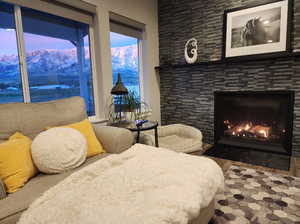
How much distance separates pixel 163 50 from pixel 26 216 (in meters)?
3.18

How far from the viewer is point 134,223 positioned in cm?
82

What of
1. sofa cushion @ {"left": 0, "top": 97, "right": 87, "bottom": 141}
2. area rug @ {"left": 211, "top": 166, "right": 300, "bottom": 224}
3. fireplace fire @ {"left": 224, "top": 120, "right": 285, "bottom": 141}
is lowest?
area rug @ {"left": 211, "top": 166, "right": 300, "bottom": 224}

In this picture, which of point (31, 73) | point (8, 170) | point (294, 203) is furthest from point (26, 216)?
point (294, 203)

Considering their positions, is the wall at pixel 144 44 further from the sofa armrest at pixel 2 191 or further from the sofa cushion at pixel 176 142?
the sofa armrest at pixel 2 191

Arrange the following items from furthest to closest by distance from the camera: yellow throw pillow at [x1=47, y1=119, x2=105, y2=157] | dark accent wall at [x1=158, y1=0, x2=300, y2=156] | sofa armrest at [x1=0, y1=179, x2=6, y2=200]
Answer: dark accent wall at [x1=158, y1=0, x2=300, y2=156]
yellow throw pillow at [x1=47, y1=119, x2=105, y2=157]
sofa armrest at [x1=0, y1=179, x2=6, y2=200]

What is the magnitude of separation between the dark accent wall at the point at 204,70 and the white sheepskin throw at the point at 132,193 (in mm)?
1894

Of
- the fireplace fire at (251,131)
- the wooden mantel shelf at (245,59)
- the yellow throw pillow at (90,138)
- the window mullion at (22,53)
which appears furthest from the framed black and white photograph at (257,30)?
the window mullion at (22,53)

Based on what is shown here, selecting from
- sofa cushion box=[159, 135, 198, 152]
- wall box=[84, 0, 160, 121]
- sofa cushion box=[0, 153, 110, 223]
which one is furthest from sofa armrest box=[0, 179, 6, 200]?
sofa cushion box=[159, 135, 198, 152]

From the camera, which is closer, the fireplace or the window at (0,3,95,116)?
the window at (0,3,95,116)

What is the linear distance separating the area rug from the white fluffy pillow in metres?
1.16

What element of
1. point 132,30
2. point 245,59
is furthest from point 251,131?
point 132,30

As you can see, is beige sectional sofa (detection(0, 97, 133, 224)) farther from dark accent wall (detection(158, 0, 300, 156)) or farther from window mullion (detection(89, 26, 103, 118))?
dark accent wall (detection(158, 0, 300, 156))

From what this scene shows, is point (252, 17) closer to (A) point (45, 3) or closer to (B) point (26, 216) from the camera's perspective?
(A) point (45, 3)

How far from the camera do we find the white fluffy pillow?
1.37m
